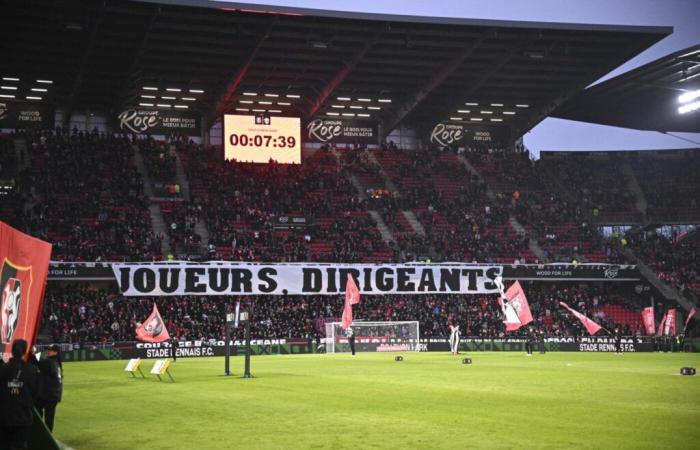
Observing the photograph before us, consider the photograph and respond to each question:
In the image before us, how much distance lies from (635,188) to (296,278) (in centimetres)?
3692

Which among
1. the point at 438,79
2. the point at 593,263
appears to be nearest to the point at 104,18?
the point at 438,79

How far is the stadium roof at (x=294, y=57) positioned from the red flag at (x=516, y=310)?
21.6 metres

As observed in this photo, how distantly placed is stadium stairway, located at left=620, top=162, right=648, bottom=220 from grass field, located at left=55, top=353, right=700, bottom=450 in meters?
47.0

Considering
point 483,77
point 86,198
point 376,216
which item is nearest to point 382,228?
point 376,216

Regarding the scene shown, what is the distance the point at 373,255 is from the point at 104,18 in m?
24.0

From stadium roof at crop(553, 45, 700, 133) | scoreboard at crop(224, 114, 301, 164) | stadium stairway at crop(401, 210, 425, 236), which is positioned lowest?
stadium stairway at crop(401, 210, 425, 236)

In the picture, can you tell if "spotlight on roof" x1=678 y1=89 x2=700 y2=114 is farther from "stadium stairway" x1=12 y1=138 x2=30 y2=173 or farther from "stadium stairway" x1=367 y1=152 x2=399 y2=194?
"stadium stairway" x1=12 y1=138 x2=30 y2=173

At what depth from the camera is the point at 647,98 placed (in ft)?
232

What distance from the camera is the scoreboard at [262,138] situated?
235 ft

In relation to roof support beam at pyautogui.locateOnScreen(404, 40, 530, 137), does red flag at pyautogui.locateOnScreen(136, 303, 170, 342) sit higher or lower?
lower

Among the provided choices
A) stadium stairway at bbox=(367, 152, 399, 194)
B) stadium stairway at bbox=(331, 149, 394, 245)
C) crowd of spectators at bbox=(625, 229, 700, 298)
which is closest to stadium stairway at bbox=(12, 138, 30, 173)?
stadium stairway at bbox=(331, 149, 394, 245)

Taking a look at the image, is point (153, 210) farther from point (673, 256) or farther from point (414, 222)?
point (673, 256)

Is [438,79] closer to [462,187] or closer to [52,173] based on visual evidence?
[462,187]

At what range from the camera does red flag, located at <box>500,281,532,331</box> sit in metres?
45.3
